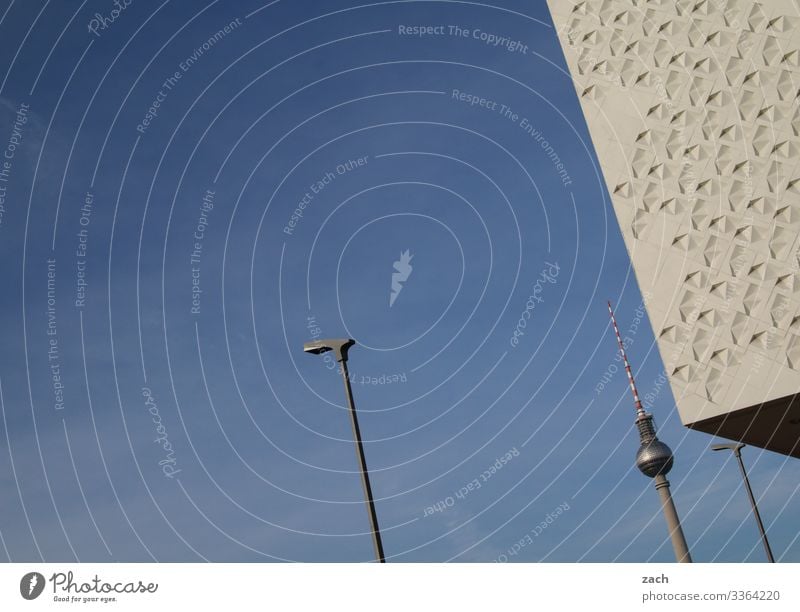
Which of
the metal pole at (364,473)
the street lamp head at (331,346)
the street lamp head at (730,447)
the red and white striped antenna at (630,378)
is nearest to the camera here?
the metal pole at (364,473)

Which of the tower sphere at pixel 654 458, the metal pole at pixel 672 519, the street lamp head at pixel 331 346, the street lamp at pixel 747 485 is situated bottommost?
the metal pole at pixel 672 519

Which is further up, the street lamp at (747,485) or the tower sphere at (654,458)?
the street lamp at (747,485)

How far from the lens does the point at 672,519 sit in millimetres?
93500

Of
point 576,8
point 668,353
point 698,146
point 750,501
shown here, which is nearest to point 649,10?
point 576,8

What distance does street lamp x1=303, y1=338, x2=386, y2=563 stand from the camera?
14.9 m

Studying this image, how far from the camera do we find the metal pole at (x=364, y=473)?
14914 millimetres

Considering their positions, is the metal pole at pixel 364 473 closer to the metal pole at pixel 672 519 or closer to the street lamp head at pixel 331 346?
the street lamp head at pixel 331 346

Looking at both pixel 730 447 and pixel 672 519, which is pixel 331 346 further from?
pixel 672 519

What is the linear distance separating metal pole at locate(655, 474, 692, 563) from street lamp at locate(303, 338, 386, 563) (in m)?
83.7

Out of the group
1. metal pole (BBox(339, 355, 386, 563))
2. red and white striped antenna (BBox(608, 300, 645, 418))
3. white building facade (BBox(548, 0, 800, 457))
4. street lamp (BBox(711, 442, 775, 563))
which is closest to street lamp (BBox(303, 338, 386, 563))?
metal pole (BBox(339, 355, 386, 563))

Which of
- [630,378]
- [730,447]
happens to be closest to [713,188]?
[730,447]

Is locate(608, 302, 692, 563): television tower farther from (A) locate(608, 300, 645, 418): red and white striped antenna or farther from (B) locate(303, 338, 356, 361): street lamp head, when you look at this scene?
(B) locate(303, 338, 356, 361): street lamp head

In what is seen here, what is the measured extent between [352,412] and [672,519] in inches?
3461

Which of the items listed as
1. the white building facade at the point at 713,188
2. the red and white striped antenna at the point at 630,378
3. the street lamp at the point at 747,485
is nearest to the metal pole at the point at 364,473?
the white building facade at the point at 713,188
